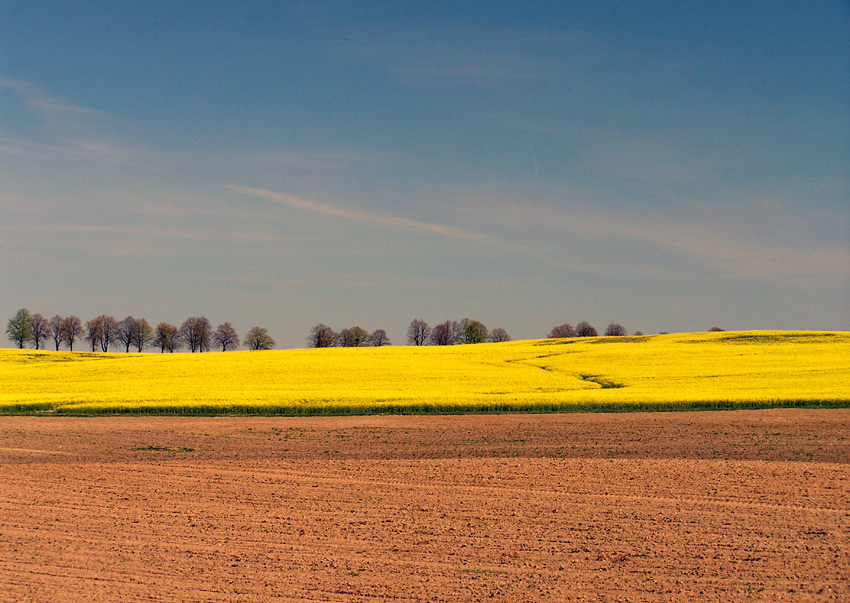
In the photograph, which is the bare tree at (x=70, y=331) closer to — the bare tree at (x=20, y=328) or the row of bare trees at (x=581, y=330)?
the bare tree at (x=20, y=328)

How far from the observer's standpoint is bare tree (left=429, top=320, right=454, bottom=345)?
13162cm

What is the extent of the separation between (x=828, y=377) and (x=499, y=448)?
2413 cm

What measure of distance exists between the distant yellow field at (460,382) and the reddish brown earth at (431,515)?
5.03 m

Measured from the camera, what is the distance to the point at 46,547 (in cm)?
1227

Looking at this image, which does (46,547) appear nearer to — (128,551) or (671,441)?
(128,551)

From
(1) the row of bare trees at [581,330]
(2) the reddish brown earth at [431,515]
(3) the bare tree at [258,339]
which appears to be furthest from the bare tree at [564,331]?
(2) the reddish brown earth at [431,515]

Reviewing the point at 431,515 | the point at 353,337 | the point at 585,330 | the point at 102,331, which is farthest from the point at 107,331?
the point at 431,515

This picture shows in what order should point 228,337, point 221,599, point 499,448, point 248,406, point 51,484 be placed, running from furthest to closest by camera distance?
point 228,337
point 248,406
point 499,448
point 51,484
point 221,599

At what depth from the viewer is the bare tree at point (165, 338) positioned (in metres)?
121

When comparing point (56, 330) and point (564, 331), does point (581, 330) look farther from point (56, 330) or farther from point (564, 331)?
point (56, 330)

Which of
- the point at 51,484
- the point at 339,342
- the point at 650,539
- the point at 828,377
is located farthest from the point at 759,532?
the point at 339,342

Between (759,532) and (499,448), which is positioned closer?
(759,532)

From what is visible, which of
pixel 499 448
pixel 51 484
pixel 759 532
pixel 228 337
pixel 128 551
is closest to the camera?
pixel 128 551

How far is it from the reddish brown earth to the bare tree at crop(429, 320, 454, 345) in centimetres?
10775
